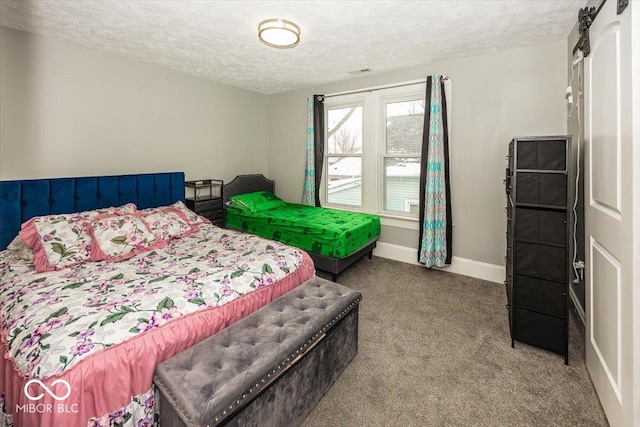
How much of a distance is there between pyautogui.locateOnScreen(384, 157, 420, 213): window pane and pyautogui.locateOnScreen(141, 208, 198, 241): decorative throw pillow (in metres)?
2.60

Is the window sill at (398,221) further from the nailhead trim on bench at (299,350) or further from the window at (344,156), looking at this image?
the nailhead trim on bench at (299,350)

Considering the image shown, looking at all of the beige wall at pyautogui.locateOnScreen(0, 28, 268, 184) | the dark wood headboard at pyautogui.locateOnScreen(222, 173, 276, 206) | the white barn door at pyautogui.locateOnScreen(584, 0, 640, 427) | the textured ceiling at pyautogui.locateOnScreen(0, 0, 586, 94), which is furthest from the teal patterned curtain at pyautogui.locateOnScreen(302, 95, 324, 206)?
the white barn door at pyautogui.locateOnScreen(584, 0, 640, 427)

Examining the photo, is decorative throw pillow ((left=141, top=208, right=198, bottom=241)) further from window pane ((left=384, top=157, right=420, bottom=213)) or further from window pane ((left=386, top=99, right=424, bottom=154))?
window pane ((left=386, top=99, right=424, bottom=154))

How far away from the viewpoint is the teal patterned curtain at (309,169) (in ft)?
14.9

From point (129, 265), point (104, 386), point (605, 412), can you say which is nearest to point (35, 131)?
point (129, 265)

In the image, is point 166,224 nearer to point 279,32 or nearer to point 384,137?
point 279,32

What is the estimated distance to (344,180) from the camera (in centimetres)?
461

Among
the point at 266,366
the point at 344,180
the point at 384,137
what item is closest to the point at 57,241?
the point at 266,366

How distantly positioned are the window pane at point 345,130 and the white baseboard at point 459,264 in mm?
Answer: 1490

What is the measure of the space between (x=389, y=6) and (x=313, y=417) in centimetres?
284

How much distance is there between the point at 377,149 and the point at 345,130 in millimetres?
663

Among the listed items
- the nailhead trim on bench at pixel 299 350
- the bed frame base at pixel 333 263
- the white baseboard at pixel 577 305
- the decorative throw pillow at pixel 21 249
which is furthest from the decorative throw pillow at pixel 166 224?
the white baseboard at pixel 577 305

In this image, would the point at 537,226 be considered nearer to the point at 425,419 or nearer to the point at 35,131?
the point at 425,419

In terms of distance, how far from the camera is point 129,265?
6.93ft
